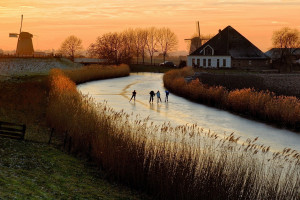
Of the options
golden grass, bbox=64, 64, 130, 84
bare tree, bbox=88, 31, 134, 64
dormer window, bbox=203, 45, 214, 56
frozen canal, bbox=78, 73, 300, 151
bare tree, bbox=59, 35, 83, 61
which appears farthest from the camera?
bare tree, bbox=59, 35, 83, 61

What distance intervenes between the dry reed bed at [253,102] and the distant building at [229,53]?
121 feet

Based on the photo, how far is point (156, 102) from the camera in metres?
36.2

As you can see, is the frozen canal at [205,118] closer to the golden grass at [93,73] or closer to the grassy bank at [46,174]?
the grassy bank at [46,174]

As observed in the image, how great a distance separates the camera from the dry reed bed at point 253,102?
25359mm

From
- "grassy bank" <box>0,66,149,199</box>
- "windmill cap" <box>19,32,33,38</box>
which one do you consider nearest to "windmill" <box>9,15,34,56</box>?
"windmill cap" <box>19,32,33,38</box>

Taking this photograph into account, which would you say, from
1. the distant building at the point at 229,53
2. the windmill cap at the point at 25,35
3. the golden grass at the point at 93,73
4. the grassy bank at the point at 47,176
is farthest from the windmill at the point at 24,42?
the grassy bank at the point at 47,176

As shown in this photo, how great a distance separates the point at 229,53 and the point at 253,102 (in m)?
49.3

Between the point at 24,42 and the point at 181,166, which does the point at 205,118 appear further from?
the point at 24,42

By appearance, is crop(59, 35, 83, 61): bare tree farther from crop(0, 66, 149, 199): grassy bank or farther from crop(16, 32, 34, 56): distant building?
crop(0, 66, 149, 199): grassy bank

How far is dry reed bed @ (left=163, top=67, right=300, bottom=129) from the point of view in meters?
25.4

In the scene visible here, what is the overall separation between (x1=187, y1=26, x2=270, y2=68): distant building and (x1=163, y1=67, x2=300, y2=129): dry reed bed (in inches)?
1454

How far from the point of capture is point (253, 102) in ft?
96.3

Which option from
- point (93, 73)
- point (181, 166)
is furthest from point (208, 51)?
point (181, 166)

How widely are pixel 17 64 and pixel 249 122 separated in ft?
183
